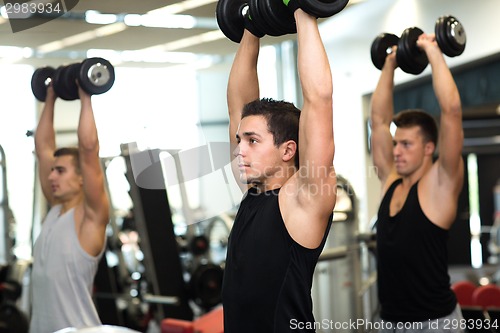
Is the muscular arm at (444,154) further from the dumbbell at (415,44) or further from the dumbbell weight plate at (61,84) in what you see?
the dumbbell weight plate at (61,84)

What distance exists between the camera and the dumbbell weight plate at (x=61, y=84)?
3.12m

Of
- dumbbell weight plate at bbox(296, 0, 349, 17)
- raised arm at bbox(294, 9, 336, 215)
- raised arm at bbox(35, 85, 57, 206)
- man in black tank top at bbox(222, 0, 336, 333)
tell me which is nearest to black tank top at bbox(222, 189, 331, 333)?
man in black tank top at bbox(222, 0, 336, 333)

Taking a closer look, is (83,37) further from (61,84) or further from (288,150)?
(288,150)

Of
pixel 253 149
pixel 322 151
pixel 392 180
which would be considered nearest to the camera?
pixel 322 151

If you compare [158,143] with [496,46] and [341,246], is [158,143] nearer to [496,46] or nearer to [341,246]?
[341,246]

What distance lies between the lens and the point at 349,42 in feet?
19.1

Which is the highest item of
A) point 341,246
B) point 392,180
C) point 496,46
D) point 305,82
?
point 496,46

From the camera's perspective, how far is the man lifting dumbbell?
2.97 m

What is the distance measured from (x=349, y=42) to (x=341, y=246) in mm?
2070

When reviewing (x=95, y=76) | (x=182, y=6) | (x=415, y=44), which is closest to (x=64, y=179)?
(x=95, y=76)

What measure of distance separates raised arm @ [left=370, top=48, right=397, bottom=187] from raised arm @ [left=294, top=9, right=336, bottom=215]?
1.46 meters

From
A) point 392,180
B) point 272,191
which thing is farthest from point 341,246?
point 272,191

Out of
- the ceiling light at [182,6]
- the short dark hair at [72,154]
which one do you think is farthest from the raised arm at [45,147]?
the ceiling light at [182,6]

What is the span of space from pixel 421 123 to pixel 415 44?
0.37 meters
